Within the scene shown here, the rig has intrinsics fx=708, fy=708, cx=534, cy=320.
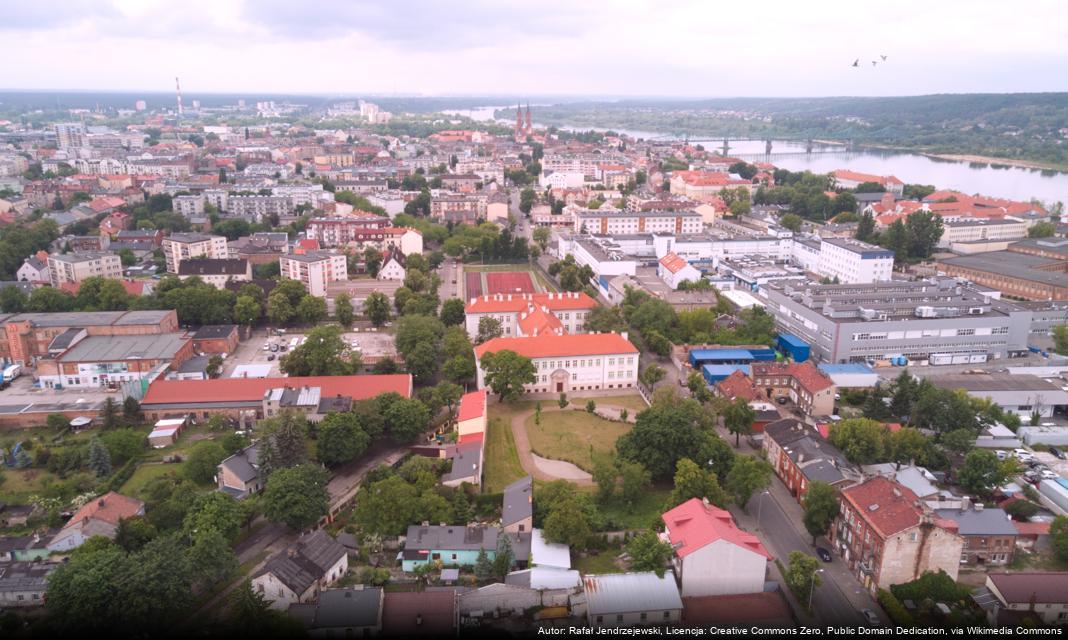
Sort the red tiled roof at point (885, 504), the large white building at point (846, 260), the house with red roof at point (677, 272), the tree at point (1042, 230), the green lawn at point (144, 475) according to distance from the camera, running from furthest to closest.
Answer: the tree at point (1042, 230)
the large white building at point (846, 260)
the house with red roof at point (677, 272)
the green lawn at point (144, 475)
the red tiled roof at point (885, 504)

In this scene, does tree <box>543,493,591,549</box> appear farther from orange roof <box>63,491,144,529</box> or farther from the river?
the river

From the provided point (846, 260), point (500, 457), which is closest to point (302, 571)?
point (500, 457)

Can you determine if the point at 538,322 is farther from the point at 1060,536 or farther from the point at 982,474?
the point at 1060,536

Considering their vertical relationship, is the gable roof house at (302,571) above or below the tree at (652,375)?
below

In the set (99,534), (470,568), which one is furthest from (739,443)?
(99,534)

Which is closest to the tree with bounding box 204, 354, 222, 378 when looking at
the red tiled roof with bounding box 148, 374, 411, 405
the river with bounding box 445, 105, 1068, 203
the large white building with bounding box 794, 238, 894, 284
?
the red tiled roof with bounding box 148, 374, 411, 405

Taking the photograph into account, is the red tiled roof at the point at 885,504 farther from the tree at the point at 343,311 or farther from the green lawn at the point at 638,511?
the tree at the point at 343,311

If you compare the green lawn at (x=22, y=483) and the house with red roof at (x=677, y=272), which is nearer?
the green lawn at (x=22, y=483)

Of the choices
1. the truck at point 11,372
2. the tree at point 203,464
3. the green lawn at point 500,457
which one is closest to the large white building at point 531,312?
the green lawn at point 500,457
